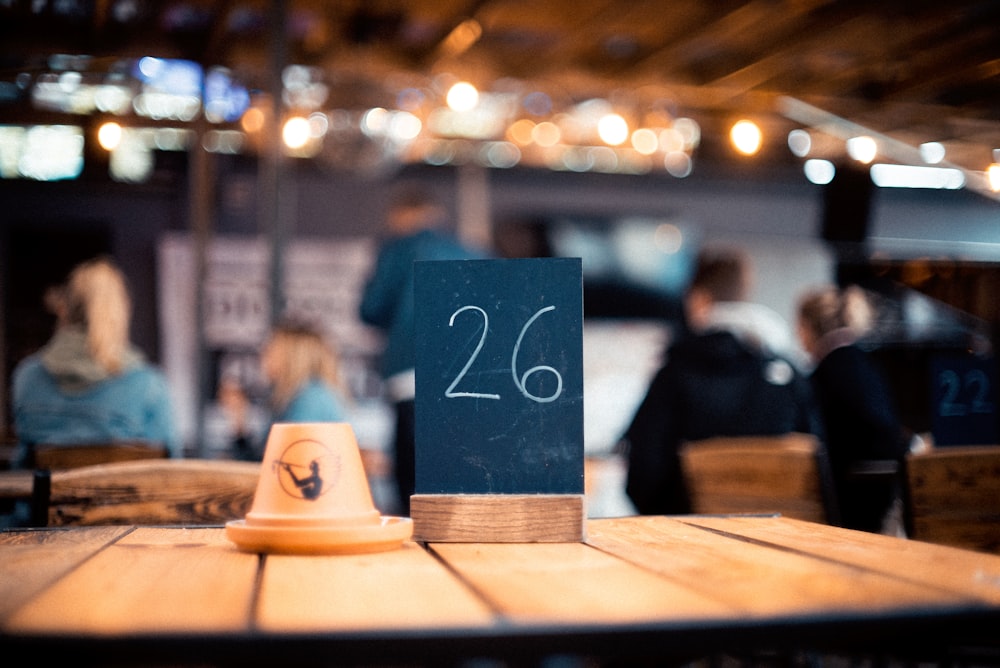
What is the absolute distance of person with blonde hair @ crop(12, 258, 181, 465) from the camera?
3.92 m

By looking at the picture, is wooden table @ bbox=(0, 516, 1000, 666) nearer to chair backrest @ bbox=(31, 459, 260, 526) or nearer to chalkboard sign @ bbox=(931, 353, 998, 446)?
chair backrest @ bbox=(31, 459, 260, 526)

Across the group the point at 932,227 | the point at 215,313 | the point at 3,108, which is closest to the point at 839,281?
the point at 932,227

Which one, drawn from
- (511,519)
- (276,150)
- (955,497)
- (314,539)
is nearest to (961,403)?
(955,497)

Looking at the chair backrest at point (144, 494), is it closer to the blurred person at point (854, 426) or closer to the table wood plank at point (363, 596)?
the table wood plank at point (363, 596)

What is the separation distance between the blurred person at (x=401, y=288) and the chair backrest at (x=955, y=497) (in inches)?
102

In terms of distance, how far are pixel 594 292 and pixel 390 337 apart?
3.43 metres

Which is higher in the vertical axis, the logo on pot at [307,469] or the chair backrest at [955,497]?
the logo on pot at [307,469]

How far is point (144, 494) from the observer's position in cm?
187

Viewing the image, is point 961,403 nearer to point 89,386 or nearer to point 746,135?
point 89,386

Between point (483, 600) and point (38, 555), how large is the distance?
2.02 ft

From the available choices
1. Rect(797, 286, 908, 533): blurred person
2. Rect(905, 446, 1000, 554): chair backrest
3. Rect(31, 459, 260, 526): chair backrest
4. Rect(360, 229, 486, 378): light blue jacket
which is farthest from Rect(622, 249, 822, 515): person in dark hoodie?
Rect(31, 459, 260, 526): chair backrest

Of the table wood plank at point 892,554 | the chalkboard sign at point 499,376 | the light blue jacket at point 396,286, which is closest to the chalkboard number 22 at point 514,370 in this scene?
the chalkboard sign at point 499,376

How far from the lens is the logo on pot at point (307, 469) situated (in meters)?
1.29

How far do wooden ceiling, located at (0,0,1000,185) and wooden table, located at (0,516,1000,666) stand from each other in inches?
142
